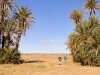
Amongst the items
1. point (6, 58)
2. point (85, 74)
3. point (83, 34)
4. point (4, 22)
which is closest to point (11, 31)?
point (4, 22)

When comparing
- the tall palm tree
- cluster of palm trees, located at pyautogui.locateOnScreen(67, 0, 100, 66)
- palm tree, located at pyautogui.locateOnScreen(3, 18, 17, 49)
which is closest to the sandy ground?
cluster of palm trees, located at pyautogui.locateOnScreen(67, 0, 100, 66)

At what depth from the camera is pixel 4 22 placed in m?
52.6

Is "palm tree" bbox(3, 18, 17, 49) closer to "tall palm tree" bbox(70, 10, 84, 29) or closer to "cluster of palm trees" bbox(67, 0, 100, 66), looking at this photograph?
"cluster of palm trees" bbox(67, 0, 100, 66)

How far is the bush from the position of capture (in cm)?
4881

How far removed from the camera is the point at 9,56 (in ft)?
162

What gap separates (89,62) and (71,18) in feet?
62.3

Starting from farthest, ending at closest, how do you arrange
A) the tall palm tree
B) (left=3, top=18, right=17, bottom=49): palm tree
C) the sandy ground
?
1. the tall palm tree
2. (left=3, top=18, right=17, bottom=49): palm tree
3. the sandy ground

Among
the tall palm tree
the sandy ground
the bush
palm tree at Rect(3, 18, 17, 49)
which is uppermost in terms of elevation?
the tall palm tree

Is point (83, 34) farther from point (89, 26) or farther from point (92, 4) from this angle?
point (92, 4)

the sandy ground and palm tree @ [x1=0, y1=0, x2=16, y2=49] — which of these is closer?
the sandy ground

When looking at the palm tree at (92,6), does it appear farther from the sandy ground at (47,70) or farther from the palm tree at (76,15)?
the sandy ground at (47,70)

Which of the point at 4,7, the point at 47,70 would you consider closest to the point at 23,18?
the point at 4,7

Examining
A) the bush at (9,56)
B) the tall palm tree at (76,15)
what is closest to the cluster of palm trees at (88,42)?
the bush at (9,56)

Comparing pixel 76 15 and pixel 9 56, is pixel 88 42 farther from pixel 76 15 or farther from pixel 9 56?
pixel 76 15
